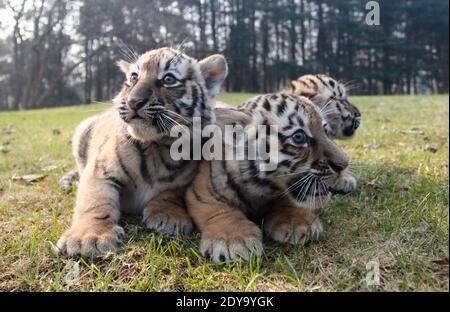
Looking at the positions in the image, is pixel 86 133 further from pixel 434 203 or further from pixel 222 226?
pixel 434 203

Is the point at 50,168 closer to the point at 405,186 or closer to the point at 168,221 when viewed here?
the point at 168,221

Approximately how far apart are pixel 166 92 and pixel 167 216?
2.21 ft

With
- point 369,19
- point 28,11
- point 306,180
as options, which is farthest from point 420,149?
point 28,11

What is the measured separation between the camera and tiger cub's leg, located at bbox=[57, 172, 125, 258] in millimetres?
1920

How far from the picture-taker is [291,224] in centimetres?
211

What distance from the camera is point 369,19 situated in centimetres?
279

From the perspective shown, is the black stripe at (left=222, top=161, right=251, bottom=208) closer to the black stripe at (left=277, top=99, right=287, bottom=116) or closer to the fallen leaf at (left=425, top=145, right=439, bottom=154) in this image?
the black stripe at (left=277, top=99, right=287, bottom=116)

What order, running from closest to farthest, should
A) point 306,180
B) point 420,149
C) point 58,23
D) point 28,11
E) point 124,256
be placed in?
point 124,256 → point 306,180 → point 28,11 → point 58,23 → point 420,149

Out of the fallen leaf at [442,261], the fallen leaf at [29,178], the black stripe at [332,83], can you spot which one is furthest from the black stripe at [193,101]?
the fallen leaf at [29,178]

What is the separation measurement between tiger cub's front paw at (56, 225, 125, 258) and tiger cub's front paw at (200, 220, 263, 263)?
1.35 feet

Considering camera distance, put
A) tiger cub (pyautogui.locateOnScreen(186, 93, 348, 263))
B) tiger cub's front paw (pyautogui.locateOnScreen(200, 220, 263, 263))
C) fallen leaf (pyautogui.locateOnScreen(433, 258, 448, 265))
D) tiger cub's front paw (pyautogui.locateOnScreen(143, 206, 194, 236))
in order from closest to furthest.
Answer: fallen leaf (pyautogui.locateOnScreen(433, 258, 448, 265)) → tiger cub's front paw (pyautogui.locateOnScreen(200, 220, 263, 263)) → tiger cub (pyautogui.locateOnScreen(186, 93, 348, 263)) → tiger cub's front paw (pyautogui.locateOnScreen(143, 206, 194, 236))

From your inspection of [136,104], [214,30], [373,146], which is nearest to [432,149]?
[373,146]

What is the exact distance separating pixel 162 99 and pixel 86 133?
5.09 ft

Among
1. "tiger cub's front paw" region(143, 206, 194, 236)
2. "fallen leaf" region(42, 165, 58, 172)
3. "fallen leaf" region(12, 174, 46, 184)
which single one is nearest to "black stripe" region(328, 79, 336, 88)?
"tiger cub's front paw" region(143, 206, 194, 236)
